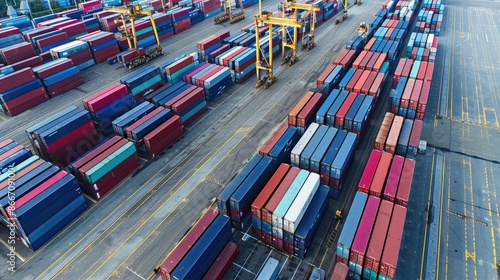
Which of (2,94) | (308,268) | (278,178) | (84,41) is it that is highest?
(84,41)

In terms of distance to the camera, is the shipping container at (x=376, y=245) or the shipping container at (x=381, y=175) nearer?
the shipping container at (x=376, y=245)

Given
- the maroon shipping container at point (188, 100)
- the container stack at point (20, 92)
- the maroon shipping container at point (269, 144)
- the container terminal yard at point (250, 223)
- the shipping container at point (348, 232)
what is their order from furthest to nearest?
the container stack at point (20, 92) → the maroon shipping container at point (188, 100) → the maroon shipping container at point (269, 144) → the container terminal yard at point (250, 223) → the shipping container at point (348, 232)

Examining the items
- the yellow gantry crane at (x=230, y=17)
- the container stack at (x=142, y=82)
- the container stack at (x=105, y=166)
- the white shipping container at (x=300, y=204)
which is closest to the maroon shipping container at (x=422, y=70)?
the white shipping container at (x=300, y=204)

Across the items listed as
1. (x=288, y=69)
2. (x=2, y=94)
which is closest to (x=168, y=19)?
(x=288, y=69)

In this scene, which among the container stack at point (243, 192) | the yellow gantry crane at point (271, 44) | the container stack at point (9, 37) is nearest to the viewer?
the container stack at point (243, 192)

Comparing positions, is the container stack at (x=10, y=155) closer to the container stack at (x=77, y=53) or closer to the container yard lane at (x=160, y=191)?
the container yard lane at (x=160, y=191)

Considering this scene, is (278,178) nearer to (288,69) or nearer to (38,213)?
(38,213)

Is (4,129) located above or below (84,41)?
below
